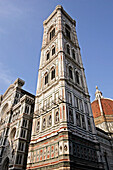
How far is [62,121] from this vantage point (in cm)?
1658

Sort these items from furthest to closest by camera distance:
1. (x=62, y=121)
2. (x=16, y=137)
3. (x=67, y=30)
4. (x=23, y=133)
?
(x=67, y=30) < (x=23, y=133) < (x=16, y=137) < (x=62, y=121)

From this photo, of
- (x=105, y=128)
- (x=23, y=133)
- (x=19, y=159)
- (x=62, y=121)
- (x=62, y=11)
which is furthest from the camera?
(x=105, y=128)

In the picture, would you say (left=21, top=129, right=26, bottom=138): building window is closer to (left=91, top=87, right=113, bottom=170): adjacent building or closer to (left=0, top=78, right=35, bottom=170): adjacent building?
(left=0, top=78, right=35, bottom=170): adjacent building

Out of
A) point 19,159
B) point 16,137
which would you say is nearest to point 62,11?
point 16,137

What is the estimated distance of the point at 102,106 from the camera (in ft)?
170

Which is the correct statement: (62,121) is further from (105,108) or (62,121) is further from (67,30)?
(105,108)

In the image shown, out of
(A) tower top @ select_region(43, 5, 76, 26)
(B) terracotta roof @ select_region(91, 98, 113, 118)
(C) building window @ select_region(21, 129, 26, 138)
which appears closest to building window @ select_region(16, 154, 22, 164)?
(C) building window @ select_region(21, 129, 26, 138)

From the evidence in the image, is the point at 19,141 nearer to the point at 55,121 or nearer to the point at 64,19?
the point at 55,121

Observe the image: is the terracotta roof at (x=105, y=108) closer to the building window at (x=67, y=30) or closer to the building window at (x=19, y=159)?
the building window at (x=67, y=30)

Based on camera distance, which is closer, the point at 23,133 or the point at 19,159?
the point at 19,159

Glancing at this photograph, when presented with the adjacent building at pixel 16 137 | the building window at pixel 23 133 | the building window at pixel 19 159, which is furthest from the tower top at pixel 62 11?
the building window at pixel 19 159

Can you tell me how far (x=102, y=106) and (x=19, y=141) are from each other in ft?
124

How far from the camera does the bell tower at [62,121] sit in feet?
49.7

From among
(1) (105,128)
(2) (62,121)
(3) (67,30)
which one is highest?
(3) (67,30)
